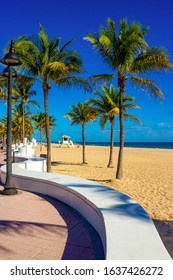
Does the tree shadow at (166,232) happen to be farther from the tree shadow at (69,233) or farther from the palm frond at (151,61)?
the palm frond at (151,61)

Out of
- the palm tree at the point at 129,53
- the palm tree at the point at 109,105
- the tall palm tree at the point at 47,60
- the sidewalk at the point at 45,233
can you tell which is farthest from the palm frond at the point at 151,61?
the sidewalk at the point at 45,233

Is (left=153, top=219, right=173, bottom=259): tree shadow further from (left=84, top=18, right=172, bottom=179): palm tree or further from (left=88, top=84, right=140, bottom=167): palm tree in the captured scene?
(left=88, top=84, right=140, bottom=167): palm tree

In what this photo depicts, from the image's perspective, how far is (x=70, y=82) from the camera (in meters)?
14.2

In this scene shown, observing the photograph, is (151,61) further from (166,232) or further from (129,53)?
(166,232)

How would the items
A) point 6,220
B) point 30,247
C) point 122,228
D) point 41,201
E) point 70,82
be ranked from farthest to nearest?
point 70,82, point 41,201, point 6,220, point 30,247, point 122,228

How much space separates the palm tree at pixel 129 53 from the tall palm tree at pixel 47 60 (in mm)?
1518

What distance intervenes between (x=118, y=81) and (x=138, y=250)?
12.4 meters

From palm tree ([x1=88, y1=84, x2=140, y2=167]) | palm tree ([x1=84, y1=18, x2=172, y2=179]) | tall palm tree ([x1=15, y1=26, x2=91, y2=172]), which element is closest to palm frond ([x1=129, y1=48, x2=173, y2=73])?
palm tree ([x1=84, y1=18, x2=172, y2=179])

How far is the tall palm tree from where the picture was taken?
496 inches

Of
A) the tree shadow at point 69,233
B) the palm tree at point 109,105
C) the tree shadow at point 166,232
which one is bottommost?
the tree shadow at point 166,232

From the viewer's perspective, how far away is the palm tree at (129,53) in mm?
12711

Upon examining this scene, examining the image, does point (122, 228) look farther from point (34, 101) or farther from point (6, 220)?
point (34, 101)

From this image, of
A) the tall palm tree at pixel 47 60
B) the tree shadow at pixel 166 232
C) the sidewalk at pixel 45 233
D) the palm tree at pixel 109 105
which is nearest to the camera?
the sidewalk at pixel 45 233
